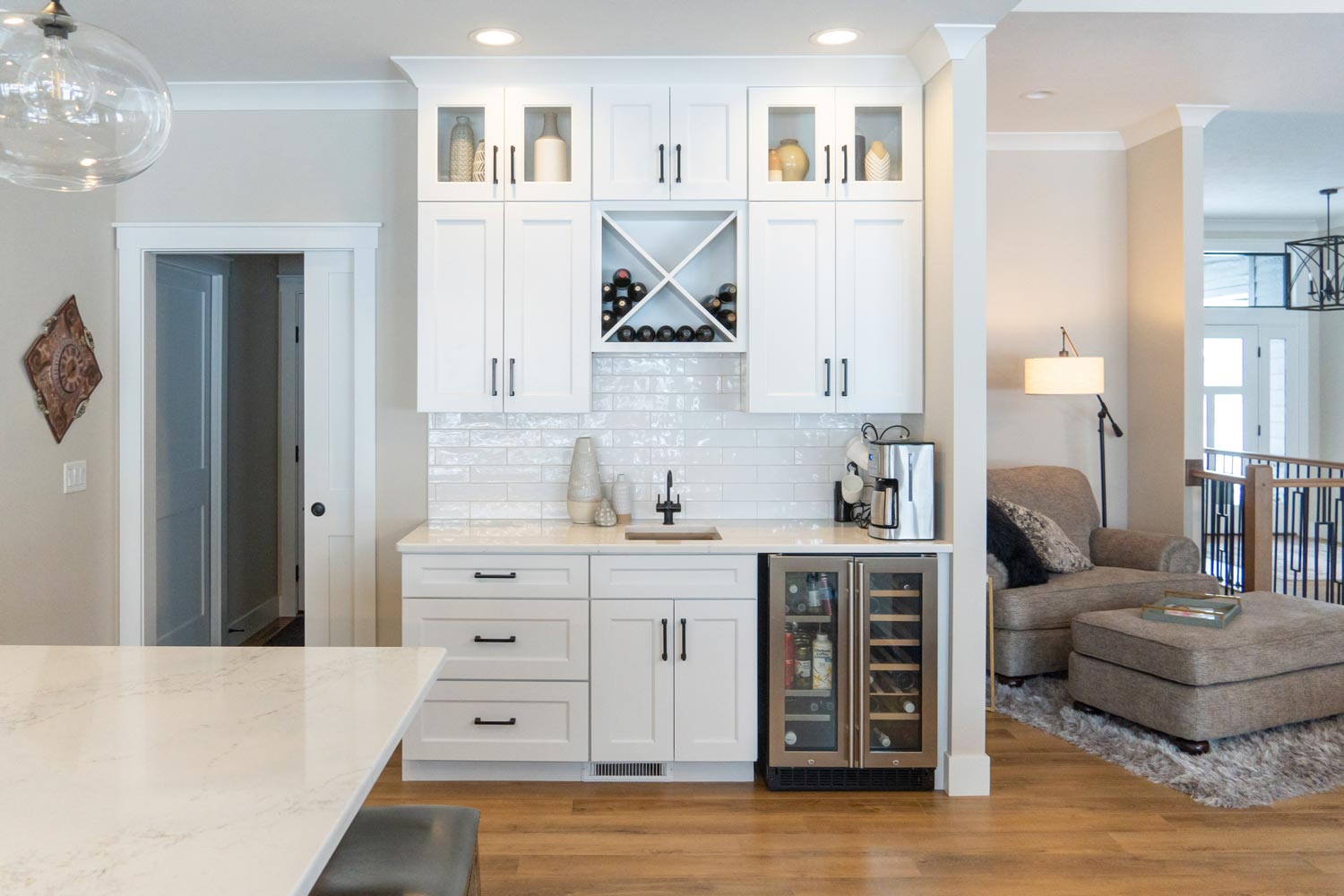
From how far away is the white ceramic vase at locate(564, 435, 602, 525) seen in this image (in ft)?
12.6

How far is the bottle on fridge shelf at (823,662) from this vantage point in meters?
3.40

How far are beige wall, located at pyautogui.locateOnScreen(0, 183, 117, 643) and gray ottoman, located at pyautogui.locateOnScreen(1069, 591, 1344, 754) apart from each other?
414 cm

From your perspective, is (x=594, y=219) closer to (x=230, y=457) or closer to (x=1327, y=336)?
(x=230, y=457)

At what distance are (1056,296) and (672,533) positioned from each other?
307 centimetres

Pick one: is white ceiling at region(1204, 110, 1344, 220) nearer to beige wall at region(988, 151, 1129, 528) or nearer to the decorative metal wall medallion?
beige wall at region(988, 151, 1129, 528)

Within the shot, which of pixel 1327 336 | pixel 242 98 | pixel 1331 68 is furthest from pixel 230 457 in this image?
pixel 1327 336

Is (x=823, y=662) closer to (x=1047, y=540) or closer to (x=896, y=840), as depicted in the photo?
(x=896, y=840)

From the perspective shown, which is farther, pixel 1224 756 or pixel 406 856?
pixel 1224 756

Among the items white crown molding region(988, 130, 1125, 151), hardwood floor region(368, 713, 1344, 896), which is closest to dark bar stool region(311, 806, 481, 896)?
hardwood floor region(368, 713, 1344, 896)

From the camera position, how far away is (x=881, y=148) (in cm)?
365

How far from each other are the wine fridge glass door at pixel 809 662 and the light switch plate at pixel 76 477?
2.70 metres

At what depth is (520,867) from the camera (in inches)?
111

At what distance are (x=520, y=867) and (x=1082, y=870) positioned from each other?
1.67 m

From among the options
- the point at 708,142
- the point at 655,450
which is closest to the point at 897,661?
the point at 655,450
